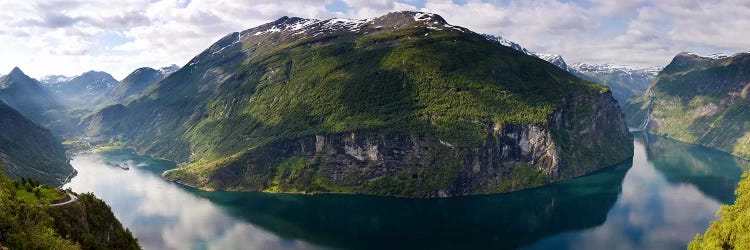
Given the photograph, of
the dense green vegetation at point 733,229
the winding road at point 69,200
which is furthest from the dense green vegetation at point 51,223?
the dense green vegetation at point 733,229

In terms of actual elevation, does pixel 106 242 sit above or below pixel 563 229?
above

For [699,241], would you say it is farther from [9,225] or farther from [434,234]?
[9,225]

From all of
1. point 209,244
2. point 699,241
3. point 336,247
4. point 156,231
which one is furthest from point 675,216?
point 156,231

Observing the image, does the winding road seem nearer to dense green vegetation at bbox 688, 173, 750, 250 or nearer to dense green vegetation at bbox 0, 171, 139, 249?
dense green vegetation at bbox 0, 171, 139, 249

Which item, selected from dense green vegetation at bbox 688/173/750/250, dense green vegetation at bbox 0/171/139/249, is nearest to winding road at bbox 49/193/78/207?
dense green vegetation at bbox 0/171/139/249

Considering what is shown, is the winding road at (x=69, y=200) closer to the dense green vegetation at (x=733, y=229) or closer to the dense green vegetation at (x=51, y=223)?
the dense green vegetation at (x=51, y=223)

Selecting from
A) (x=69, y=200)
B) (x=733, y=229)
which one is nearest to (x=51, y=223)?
→ (x=69, y=200)
